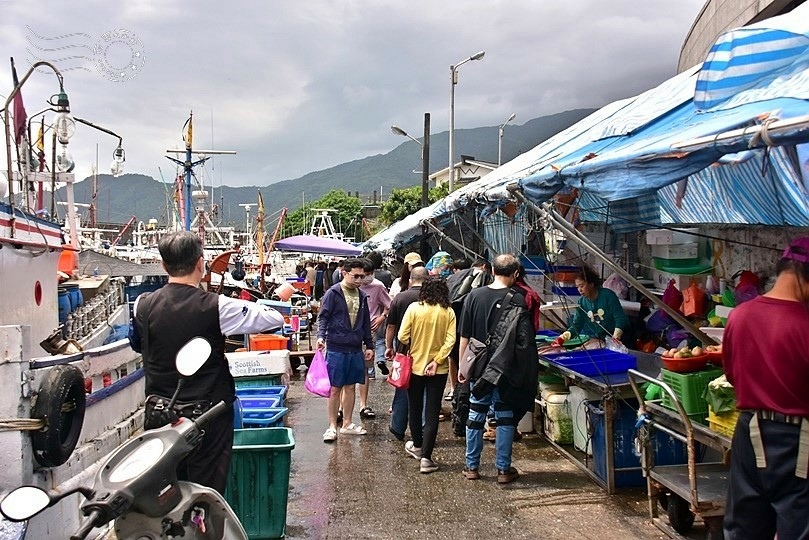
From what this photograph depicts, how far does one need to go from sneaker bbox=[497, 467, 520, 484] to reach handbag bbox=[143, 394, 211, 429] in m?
3.07

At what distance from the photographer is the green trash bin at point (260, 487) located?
14.5 ft

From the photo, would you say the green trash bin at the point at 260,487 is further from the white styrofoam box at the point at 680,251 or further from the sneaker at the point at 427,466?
the white styrofoam box at the point at 680,251

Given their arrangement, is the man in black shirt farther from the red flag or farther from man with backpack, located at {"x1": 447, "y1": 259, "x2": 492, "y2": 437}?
the red flag

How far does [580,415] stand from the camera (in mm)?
6191

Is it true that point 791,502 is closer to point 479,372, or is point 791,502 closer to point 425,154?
point 479,372

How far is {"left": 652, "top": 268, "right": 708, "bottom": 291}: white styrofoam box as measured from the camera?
22.2ft

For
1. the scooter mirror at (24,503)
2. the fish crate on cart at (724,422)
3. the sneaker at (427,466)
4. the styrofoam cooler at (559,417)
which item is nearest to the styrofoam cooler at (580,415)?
the styrofoam cooler at (559,417)

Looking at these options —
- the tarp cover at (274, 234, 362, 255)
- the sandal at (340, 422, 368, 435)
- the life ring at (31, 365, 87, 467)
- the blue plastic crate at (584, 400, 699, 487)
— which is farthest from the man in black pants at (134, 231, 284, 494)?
the tarp cover at (274, 234, 362, 255)

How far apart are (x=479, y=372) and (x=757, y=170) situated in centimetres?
275

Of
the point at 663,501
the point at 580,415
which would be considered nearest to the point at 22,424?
the point at 663,501

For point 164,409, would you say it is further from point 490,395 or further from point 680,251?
point 680,251

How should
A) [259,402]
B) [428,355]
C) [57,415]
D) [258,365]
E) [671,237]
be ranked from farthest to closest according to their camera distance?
[258,365], [671,237], [259,402], [428,355], [57,415]

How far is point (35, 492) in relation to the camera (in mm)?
2270

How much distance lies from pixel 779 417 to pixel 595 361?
10.4 feet
